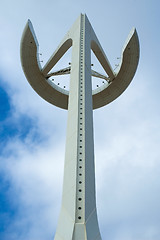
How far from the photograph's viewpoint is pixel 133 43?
16.1 meters

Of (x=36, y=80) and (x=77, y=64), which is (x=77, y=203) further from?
(x=36, y=80)

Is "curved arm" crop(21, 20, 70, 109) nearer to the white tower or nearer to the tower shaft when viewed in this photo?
the white tower

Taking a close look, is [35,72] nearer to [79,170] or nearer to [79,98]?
[79,98]

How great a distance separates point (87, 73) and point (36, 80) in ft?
23.1

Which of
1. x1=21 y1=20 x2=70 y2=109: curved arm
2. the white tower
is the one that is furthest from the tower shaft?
x1=21 y1=20 x2=70 y2=109: curved arm

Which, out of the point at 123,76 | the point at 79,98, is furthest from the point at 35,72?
the point at 79,98

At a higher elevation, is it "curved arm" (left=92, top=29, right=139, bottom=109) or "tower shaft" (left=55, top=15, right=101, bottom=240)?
"curved arm" (left=92, top=29, right=139, bottom=109)

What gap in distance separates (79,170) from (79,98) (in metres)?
3.59

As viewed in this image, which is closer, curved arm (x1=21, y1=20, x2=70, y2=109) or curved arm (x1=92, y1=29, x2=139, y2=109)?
curved arm (x1=21, y1=20, x2=70, y2=109)

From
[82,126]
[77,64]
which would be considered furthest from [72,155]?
[77,64]

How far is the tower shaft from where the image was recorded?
7.73 metres

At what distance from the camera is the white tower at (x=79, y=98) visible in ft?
26.0

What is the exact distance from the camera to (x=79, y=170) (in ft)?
28.7

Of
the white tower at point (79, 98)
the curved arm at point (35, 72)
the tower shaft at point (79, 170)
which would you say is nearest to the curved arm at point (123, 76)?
the white tower at point (79, 98)
